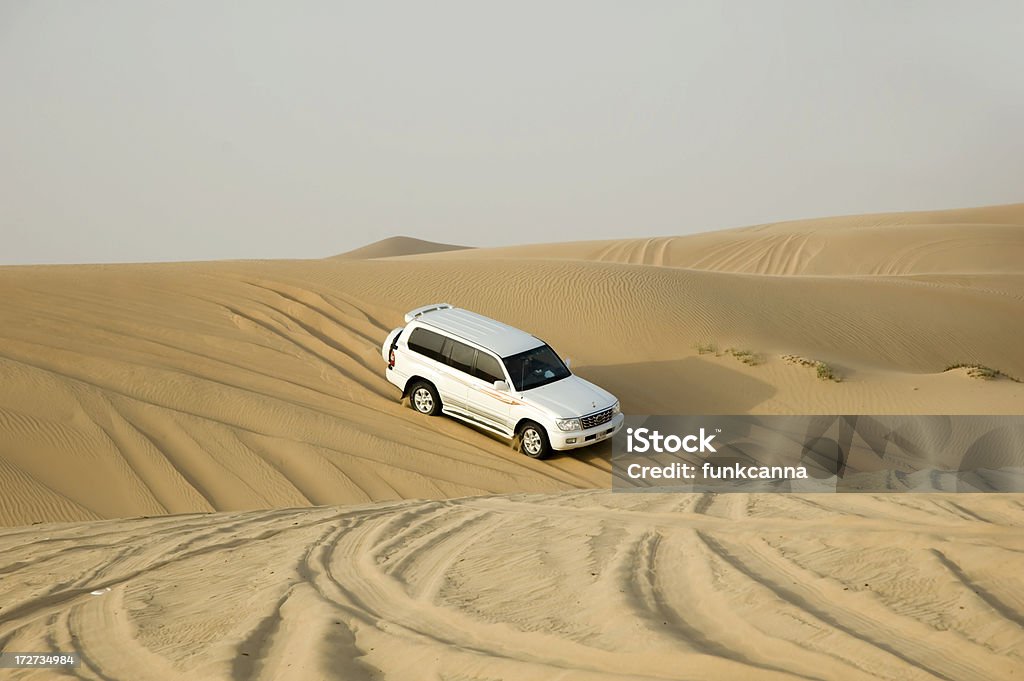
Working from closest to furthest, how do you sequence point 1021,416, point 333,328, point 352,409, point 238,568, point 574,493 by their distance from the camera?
point 238,568
point 574,493
point 352,409
point 1021,416
point 333,328

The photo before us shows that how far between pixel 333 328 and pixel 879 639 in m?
13.7

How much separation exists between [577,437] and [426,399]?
2.73 meters

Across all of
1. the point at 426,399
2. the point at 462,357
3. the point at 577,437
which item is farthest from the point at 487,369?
the point at 577,437

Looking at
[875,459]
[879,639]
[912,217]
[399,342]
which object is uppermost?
[912,217]

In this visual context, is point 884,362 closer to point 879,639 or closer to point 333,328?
point 333,328

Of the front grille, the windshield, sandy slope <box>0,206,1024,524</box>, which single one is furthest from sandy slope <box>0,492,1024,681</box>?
the windshield

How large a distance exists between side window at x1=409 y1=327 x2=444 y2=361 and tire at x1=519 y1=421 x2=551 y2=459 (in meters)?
1.95

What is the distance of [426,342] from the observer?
13484 mm

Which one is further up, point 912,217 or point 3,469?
point 912,217

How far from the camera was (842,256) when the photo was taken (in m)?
48.1

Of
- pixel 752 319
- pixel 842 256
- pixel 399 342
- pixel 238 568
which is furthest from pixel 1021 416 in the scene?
pixel 842 256

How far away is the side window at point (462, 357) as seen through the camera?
1298 cm

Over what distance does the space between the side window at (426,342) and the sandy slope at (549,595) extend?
17.9 feet

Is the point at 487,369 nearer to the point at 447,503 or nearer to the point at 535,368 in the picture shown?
the point at 535,368
